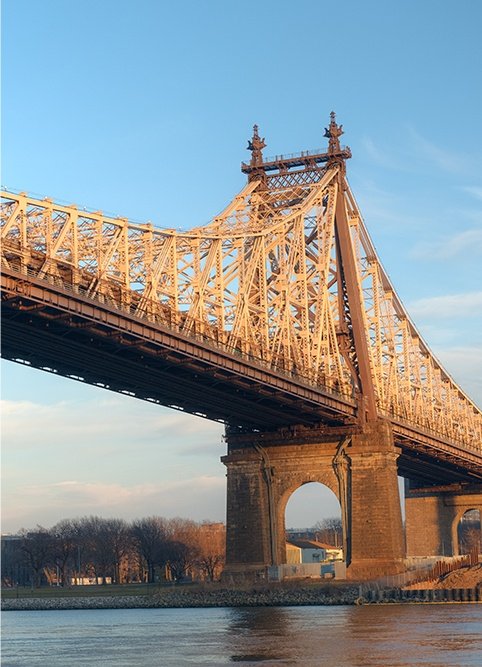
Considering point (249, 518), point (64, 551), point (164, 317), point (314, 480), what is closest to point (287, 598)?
point (314, 480)

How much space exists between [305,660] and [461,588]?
123 ft

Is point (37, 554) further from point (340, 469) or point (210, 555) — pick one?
point (340, 469)

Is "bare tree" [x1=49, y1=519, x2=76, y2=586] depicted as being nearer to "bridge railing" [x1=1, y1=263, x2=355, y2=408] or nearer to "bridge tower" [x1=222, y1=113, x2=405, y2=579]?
"bridge tower" [x1=222, y1=113, x2=405, y2=579]

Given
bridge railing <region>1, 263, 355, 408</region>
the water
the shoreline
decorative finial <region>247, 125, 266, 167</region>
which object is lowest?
the water

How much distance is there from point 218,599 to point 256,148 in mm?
31567

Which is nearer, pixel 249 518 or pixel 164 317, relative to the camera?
pixel 164 317

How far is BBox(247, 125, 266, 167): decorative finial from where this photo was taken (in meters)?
88.4

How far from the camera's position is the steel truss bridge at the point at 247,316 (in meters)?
54.5

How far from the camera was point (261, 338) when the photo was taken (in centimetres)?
7500

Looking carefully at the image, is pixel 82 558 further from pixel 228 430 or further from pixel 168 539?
pixel 228 430

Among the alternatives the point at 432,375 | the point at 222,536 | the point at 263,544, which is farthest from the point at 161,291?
the point at 222,536

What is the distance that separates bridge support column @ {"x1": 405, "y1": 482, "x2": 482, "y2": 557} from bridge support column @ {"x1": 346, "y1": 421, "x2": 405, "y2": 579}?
46677 mm

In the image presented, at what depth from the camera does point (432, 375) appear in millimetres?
106812

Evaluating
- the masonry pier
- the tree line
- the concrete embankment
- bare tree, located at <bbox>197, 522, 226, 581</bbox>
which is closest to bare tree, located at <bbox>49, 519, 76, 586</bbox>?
the tree line
